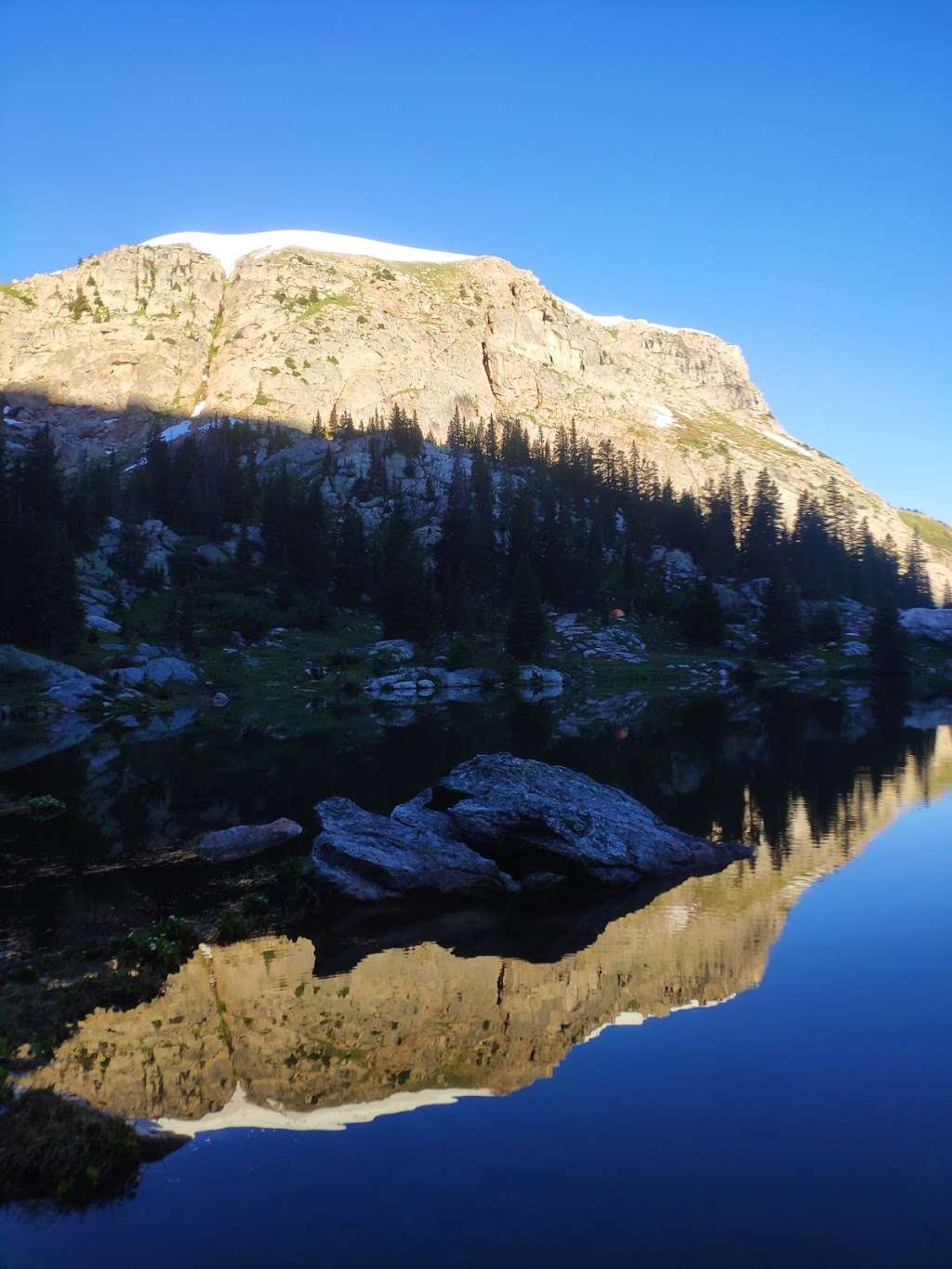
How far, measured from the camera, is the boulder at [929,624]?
127000mm

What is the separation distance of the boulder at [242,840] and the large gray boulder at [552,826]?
5.25 metres

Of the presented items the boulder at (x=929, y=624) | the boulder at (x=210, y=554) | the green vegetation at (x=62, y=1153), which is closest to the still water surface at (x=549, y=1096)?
the green vegetation at (x=62, y=1153)

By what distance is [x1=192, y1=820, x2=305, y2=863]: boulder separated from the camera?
1033 inches

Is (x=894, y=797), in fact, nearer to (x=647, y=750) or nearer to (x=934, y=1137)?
A: (x=647, y=750)

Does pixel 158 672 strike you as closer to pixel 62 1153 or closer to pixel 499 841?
pixel 499 841

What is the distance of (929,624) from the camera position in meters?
129

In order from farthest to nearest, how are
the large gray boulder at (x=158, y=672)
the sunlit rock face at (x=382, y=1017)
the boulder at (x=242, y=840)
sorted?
1. the large gray boulder at (x=158, y=672)
2. the boulder at (x=242, y=840)
3. the sunlit rock face at (x=382, y=1017)

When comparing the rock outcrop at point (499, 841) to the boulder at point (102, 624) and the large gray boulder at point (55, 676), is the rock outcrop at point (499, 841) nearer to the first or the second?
the large gray boulder at point (55, 676)

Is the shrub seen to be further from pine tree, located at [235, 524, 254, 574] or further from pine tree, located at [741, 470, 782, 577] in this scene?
pine tree, located at [741, 470, 782, 577]

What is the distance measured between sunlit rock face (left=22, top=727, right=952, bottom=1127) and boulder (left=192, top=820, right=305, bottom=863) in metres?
8.08

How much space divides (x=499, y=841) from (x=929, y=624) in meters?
128

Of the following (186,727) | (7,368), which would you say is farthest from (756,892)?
(7,368)

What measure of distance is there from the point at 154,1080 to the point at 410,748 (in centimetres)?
3545

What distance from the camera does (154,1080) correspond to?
12.6 metres
